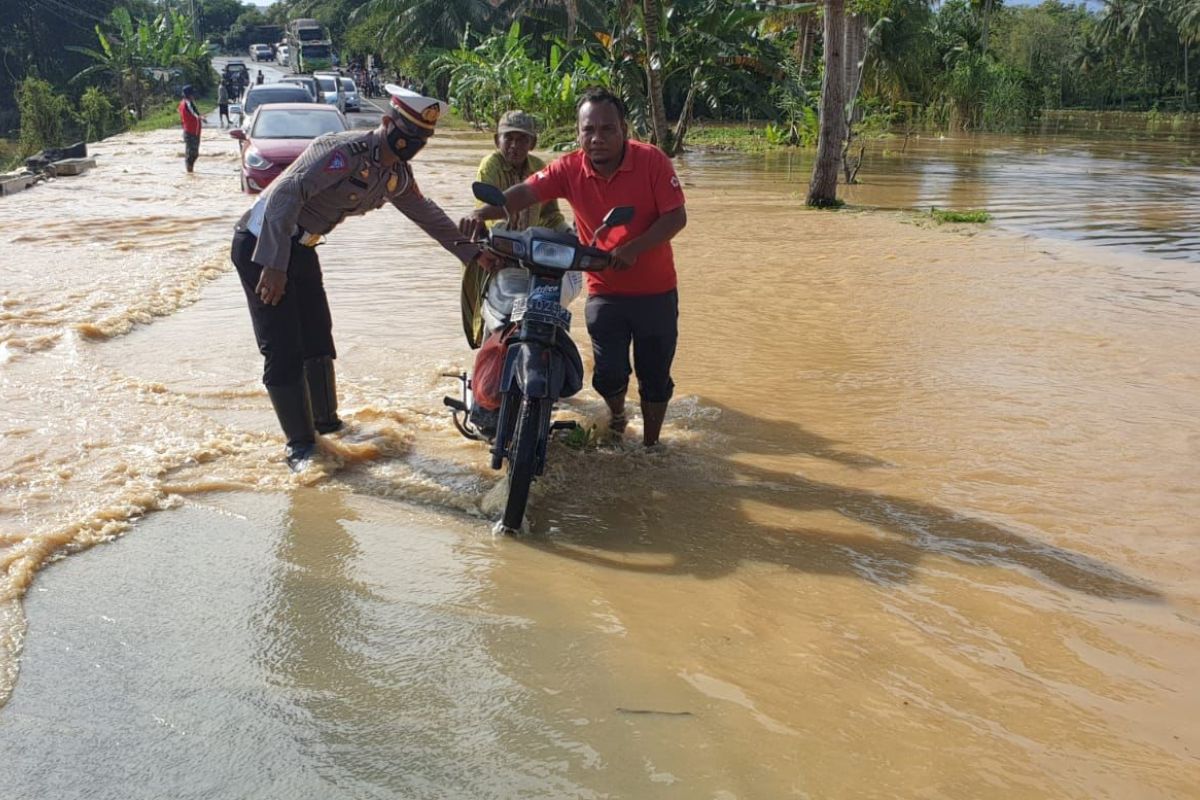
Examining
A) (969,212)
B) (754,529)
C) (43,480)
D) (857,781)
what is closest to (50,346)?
(43,480)

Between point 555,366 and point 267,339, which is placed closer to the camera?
point 555,366

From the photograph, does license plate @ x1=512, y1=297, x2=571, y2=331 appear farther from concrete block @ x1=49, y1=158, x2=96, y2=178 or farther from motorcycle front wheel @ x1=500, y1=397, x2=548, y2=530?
concrete block @ x1=49, y1=158, x2=96, y2=178

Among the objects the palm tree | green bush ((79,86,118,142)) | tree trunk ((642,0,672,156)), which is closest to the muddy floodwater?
tree trunk ((642,0,672,156))

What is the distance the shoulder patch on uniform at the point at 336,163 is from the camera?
475cm

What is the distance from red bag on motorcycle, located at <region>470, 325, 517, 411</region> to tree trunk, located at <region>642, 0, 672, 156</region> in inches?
615

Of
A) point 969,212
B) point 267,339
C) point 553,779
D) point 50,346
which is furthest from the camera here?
point 969,212

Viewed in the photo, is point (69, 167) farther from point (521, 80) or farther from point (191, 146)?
point (521, 80)

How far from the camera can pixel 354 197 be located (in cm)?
490

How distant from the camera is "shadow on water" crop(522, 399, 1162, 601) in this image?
4.09 m

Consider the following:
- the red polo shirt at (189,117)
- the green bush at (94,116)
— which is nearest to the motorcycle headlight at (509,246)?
the red polo shirt at (189,117)

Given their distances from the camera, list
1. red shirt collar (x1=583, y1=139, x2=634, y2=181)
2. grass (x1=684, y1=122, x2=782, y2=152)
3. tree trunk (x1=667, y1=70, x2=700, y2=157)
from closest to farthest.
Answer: red shirt collar (x1=583, y1=139, x2=634, y2=181)
tree trunk (x1=667, y1=70, x2=700, y2=157)
grass (x1=684, y1=122, x2=782, y2=152)

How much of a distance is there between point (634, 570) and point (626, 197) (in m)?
1.77

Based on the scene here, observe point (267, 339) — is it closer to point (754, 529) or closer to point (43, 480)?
point (43, 480)

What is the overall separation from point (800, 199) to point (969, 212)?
3048 mm
